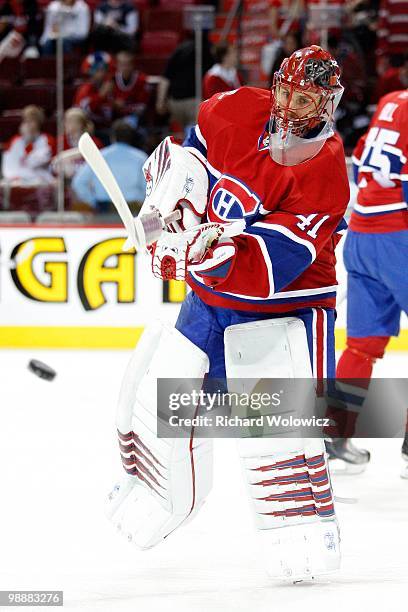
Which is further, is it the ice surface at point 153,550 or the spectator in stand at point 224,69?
the spectator in stand at point 224,69

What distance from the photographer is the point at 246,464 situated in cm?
270

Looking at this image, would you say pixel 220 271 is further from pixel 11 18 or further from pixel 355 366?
pixel 11 18

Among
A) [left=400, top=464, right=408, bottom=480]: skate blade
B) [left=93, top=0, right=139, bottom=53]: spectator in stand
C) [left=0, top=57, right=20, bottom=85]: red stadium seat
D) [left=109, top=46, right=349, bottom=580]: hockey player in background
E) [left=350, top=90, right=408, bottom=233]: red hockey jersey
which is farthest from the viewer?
[left=93, top=0, right=139, bottom=53]: spectator in stand

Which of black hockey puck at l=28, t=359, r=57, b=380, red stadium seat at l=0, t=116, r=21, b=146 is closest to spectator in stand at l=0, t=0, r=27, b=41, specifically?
red stadium seat at l=0, t=116, r=21, b=146

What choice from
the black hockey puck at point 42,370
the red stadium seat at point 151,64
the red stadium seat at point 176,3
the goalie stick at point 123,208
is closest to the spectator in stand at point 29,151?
the red stadium seat at point 151,64

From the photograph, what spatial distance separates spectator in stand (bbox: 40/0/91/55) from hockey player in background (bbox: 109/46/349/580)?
16.2 feet

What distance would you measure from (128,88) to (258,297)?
5143mm

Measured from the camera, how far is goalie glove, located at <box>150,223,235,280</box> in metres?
2.41

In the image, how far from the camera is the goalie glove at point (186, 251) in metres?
2.41

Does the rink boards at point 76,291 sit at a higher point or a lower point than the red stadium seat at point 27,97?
lower

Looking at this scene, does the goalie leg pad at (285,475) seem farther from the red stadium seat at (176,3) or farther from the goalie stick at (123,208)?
the red stadium seat at (176,3)

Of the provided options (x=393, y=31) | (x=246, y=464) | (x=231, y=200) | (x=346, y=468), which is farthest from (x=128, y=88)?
(x=246, y=464)

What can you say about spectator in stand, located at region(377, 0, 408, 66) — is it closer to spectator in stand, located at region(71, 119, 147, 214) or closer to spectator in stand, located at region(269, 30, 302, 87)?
spectator in stand, located at region(269, 30, 302, 87)

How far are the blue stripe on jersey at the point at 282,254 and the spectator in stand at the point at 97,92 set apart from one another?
15.1 feet
